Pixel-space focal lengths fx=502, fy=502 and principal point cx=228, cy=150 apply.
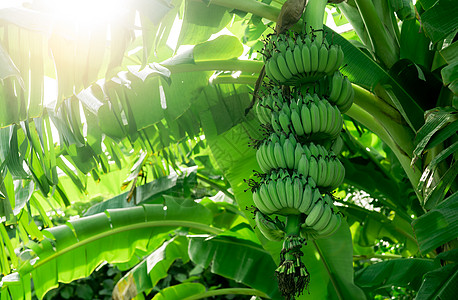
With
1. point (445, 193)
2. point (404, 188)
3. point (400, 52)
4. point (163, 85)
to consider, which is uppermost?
point (400, 52)

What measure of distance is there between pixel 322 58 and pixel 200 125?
98 cm

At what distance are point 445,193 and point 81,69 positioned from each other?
1.08m

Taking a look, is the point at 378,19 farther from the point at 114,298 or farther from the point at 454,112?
the point at 114,298

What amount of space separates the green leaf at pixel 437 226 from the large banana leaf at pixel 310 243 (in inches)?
21.9

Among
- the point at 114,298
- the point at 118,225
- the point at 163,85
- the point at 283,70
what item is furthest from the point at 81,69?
the point at 114,298

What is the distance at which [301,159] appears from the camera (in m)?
1.03

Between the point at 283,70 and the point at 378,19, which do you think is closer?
the point at 283,70

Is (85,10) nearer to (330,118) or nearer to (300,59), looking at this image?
(300,59)

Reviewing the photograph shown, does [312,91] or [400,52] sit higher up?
[400,52]

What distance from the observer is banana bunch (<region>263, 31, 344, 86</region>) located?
1144 millimetres

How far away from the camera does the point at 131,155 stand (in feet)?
9.62

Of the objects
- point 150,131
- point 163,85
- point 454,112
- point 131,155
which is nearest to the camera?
point 454,112

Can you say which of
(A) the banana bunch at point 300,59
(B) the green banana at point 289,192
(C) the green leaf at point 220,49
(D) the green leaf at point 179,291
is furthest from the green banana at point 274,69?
(D) the green leaf at point 179,291

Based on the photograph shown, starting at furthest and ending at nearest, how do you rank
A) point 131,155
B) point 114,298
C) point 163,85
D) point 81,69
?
1. point 131,155
2. point 114,298
3. point 163,85
4. point 81,69
